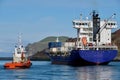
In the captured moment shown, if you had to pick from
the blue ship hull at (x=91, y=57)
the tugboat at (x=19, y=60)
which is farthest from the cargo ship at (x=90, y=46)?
the tugboat at (x=19, y=60)

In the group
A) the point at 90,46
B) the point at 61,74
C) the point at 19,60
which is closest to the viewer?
the point at 61,74

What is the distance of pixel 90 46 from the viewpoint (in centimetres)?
11631

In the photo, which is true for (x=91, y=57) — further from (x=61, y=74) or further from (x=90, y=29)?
(x=61, y=74)

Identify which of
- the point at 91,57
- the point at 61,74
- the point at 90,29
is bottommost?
the point at 61,74

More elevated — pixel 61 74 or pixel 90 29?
pixel 90 29

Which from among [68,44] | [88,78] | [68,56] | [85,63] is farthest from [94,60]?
[88,78]

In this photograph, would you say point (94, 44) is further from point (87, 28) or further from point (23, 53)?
point (23, 53)

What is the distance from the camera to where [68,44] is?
134500mm

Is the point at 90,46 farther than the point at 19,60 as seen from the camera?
Yes

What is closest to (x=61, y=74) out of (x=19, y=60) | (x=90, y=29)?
(x=19, y=60)

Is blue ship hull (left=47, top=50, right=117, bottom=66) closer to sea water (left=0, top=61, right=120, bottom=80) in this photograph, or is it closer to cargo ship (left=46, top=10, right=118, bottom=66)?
cargo ship (left=46, top=10, right=118, bottom=66)

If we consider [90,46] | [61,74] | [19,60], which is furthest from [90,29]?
[61,74]

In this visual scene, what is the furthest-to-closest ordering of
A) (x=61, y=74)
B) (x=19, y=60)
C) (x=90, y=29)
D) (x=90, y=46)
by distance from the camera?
(x=90, y=29), (x=90, y=46), (x=19, y=60), (x=61, y=74)

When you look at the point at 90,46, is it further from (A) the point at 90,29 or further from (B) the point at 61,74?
(B) the point at 61,74
